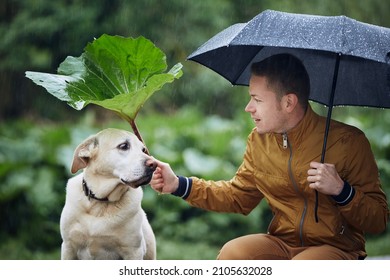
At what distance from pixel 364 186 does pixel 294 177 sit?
0.31 m

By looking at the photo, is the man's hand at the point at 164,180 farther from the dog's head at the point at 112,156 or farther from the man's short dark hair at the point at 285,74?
the man's short dark hair at the point at 285,74

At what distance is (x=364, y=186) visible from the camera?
10.3 ft

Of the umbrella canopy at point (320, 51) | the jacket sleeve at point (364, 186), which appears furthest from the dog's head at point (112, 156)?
the jacket sleeve at point (364, 186)

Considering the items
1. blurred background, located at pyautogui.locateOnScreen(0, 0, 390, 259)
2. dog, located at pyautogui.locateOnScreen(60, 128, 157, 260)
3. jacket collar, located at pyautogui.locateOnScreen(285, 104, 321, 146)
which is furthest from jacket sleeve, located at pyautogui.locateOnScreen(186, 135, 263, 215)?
blurred background, located at pyautogui.locateOnScreen(0, 0, 390, 259)

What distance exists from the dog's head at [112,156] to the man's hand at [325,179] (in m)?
0.67

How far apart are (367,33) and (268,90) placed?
513 millimetres

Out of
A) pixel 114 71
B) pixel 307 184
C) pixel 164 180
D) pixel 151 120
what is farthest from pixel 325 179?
pixel 151 120

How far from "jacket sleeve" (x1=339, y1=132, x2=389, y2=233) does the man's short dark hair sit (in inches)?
12.1

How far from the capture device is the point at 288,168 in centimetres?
317

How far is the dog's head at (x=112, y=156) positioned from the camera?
3.00 meters
